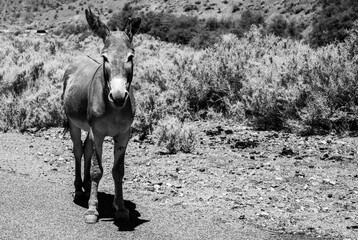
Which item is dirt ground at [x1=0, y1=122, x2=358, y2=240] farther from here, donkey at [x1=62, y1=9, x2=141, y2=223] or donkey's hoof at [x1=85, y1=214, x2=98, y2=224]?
donkey at [x1=62, y1=9, x2=141, y2=223]

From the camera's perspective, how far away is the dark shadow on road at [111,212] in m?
6.22

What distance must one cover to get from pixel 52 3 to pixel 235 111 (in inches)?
3744

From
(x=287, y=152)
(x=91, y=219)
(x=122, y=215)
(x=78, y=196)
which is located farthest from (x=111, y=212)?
(x=287, y=152)

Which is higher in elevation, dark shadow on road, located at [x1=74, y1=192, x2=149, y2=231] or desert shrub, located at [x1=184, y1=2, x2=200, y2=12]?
dark shadow on road, located at [x1=74, y1=192, x2=149, y2=231]

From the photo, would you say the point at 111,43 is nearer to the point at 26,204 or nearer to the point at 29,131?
the point at 26,204

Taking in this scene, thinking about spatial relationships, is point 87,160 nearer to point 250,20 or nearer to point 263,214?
point 263,214

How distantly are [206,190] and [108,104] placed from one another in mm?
2421

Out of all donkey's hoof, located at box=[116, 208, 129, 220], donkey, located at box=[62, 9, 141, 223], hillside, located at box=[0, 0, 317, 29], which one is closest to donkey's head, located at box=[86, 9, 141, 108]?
donkey, located at box=[62, 9, 141, 223]

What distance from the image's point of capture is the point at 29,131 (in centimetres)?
1335

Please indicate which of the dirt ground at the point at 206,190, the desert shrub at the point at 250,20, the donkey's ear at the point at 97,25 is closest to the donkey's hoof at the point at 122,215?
the dirt ground at the point at 206,190

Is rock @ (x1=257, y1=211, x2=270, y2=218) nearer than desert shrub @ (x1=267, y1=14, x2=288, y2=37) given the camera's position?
Yes

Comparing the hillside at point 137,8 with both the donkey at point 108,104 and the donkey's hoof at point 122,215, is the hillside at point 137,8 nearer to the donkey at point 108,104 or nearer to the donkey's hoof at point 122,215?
the donkey at point 108,104

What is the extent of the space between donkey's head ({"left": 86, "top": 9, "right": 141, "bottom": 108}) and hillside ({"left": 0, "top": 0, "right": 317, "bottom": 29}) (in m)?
42.4

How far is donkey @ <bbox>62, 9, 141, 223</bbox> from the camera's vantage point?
576 cm
